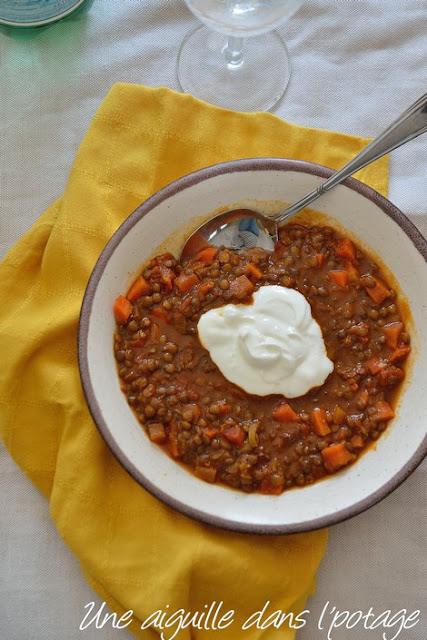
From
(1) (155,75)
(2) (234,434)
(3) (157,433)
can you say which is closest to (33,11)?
(1) (155,75)

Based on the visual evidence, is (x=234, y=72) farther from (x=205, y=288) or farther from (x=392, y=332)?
(x=392, y=332)

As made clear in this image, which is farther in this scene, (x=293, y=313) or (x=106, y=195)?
(x=106, y=195)

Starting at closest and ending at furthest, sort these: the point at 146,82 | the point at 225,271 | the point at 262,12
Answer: the point at 262,12, the point at 225,271, the point at 146,82

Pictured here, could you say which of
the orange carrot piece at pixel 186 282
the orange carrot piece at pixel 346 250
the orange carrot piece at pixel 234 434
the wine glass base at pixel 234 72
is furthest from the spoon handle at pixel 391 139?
the orange carrot piece at pixel 234 434

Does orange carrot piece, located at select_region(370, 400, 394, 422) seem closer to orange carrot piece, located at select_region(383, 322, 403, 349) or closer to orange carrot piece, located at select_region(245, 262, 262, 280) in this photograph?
orange carrot piece, located at select_region(383, 322, 403, 349)

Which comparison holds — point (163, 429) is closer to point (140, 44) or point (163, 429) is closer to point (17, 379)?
point (17, 379)

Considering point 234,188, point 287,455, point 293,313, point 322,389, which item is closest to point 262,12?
point 234,188

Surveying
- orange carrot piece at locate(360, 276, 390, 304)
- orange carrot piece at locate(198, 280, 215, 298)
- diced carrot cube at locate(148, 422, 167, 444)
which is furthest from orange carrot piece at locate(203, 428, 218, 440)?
orange carrot piece at locate(360, 276, 390, 304)
